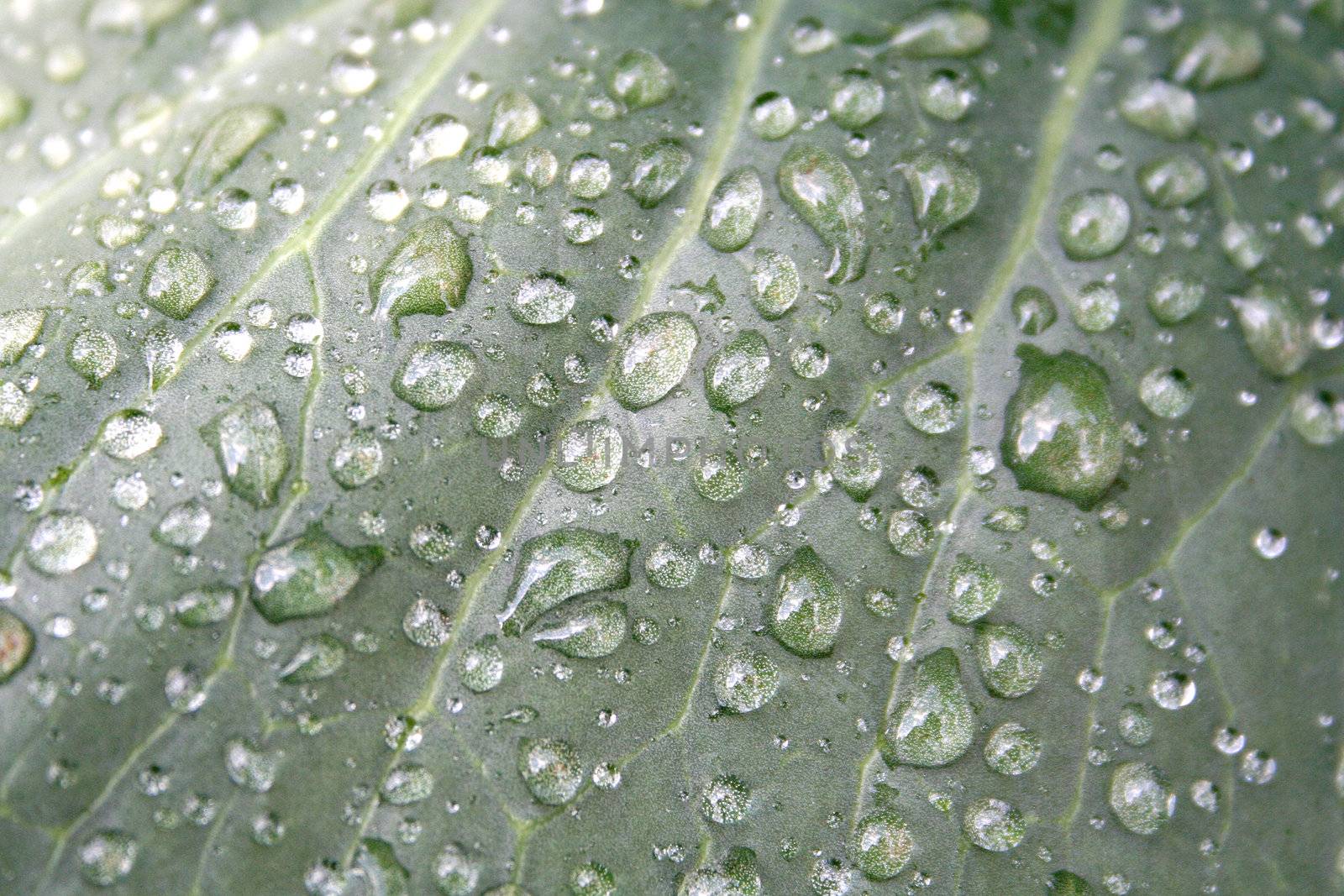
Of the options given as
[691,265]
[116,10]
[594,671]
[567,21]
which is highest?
[116,10]

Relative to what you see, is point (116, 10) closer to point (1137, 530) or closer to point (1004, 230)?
point (1004, 230)

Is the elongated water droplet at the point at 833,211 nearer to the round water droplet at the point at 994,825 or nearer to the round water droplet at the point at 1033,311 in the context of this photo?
the round water droplet at the point at 1033,311

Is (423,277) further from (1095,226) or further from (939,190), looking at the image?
(1095,226)

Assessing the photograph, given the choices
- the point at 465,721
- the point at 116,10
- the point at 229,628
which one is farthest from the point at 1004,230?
the point at 116,10

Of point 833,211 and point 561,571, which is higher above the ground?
point 833,211

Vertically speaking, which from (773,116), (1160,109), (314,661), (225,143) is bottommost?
(314,661)

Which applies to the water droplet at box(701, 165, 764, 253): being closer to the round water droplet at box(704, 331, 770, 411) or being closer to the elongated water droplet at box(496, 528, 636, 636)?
the round water droplet at box(704, 331, 770, 411)

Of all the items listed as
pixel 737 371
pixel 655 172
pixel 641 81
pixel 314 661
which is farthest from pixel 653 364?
pixel 314 661

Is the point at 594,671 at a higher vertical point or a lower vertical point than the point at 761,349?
lower

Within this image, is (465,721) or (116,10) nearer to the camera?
(465,721)
